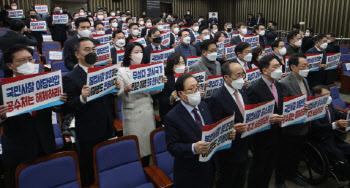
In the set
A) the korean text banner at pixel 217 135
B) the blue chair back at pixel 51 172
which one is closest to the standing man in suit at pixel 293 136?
the korean text banner at pixel 217 135

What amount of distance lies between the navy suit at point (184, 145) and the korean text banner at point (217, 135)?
0.14m

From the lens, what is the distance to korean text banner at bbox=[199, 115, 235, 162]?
6.13ft

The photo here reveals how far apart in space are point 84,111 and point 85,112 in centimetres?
1

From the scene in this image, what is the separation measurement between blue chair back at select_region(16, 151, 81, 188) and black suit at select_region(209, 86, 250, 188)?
1.36 metres

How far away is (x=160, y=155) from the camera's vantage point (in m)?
2.81

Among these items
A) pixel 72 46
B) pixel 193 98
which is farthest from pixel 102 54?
pixel 193 98

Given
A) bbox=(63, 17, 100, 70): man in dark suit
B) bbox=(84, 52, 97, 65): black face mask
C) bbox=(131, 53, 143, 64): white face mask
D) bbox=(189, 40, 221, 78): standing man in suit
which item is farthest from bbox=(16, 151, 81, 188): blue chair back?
bbox=(189, 40, 221, 78): standing man in suit

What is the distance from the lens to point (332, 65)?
16.4ft

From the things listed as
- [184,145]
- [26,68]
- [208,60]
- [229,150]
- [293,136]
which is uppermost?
[26,68]

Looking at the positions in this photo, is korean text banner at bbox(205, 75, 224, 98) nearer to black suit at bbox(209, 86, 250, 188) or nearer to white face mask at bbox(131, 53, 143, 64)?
black suit at bbox(209, 86, 250, 188)

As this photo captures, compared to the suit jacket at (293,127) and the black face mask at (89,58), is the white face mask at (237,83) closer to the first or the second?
Result: the suit jacket at (293,127)

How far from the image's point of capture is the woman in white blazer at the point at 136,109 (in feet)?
9.35

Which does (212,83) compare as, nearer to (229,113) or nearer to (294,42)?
(229,113)

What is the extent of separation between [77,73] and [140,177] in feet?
3.97
